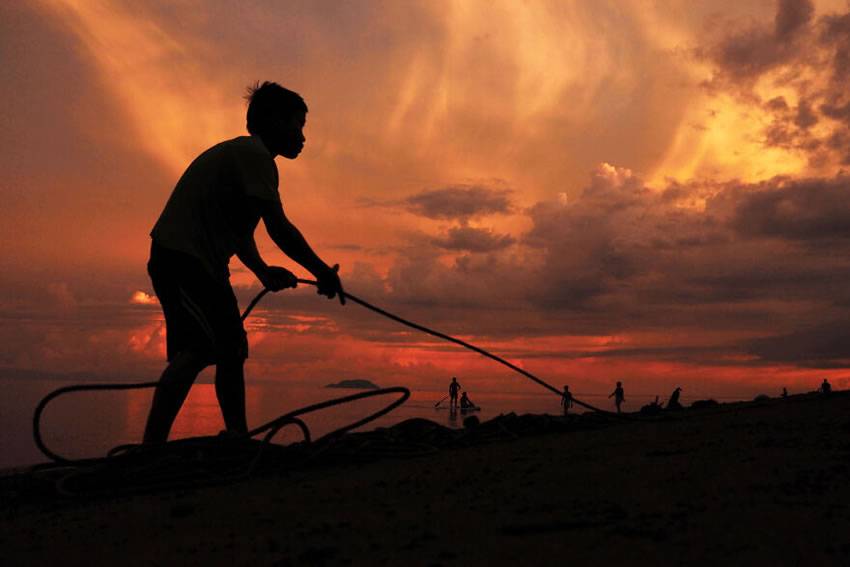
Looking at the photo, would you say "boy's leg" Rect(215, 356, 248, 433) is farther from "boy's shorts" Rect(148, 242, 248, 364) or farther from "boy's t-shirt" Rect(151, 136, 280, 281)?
"boy's t-shirt" Rect(151, 136, 280, 281)

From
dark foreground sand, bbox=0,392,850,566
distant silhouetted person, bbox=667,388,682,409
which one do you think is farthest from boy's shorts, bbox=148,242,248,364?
distant silhouetted person, bbox=667,388,682,409

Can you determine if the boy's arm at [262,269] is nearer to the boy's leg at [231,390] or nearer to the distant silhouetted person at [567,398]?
the boy's leg at [231,390]

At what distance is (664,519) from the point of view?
5.84 ft

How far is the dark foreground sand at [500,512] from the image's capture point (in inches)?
63.1

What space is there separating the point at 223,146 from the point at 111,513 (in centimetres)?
195

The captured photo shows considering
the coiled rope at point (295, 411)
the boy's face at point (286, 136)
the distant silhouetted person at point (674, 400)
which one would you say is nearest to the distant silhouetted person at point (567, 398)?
the coiled rope at point (295, 411)

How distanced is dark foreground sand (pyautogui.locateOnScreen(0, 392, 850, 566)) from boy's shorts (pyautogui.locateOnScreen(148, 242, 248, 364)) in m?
0.76

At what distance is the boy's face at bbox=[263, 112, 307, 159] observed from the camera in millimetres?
3998

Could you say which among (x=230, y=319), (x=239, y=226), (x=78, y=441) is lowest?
(x=78, y=441)

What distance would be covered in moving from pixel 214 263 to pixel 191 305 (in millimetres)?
256

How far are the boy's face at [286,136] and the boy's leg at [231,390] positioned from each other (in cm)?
119

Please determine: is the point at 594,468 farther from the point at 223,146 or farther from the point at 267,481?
the point at 223,146

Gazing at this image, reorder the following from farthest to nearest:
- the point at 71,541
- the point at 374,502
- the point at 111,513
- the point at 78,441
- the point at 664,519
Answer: the point at 78,441
the point at 111,513
the point at 374,502
the point at 71,541
the point at 664,519

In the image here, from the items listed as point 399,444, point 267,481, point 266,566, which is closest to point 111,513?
point 267,481
